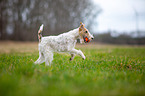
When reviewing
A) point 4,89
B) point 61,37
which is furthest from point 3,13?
point 4,89

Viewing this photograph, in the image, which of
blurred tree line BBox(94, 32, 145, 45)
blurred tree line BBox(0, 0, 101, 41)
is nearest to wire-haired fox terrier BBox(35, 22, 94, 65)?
blurred tree line BBox(0, 0, 101, 41)

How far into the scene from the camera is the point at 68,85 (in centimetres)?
222

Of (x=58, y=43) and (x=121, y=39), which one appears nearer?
(x=58, y=43)

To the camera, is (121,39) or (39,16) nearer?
(39,16)

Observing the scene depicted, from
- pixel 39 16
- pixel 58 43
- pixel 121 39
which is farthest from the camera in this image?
pixel 121 39

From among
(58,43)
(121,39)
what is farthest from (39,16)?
(58,43)

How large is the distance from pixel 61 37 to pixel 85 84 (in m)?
2.18

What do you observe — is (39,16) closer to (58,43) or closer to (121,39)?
(121,39)

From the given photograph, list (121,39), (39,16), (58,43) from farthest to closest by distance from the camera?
1. (121,39)
2. (39,16)
3. (58,43)

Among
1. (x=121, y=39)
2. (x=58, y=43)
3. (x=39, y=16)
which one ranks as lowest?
(x=58, y=43)

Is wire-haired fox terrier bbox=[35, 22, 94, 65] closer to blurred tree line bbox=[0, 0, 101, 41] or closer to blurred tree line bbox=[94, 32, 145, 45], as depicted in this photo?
blurred tree line bbox=[0, 0, 101, 41]

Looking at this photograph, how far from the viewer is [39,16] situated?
82.1ft

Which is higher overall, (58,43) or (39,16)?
(39,16)

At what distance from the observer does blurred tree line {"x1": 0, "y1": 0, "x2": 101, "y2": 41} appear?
21.8 m
